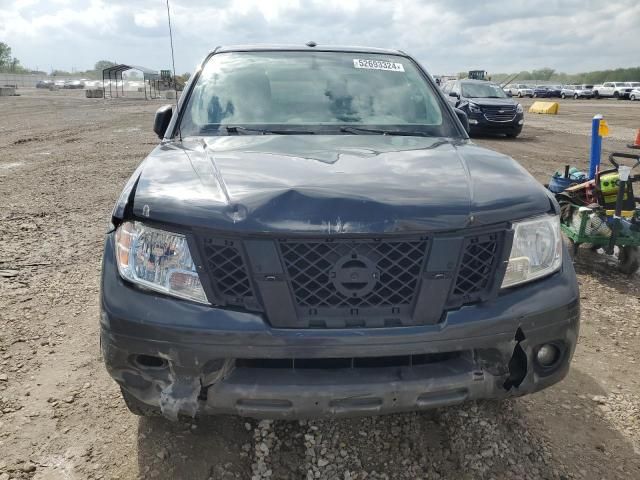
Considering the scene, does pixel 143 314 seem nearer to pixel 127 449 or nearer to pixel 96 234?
pixel 127 449

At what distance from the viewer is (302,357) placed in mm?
1847

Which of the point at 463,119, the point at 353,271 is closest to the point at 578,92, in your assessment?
the point at 463,119

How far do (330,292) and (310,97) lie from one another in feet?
5.72

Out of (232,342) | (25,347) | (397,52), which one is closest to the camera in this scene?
(232,342)

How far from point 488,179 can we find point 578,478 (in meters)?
1.31

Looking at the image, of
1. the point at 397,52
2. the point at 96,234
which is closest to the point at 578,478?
the point at 397,52

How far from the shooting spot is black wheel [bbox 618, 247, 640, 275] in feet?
15.4

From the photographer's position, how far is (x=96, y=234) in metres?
5.54

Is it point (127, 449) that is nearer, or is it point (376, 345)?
point (376, 345)

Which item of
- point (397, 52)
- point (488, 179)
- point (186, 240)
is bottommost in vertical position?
point (186, 240)

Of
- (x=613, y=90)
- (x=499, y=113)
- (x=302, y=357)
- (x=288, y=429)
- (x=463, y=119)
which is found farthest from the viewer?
(x=613, y=90)

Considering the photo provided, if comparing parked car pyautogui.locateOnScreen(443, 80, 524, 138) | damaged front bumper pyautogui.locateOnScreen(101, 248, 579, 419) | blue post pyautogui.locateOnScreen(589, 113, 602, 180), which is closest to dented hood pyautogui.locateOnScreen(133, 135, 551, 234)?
damaged front bumper pyautogui.locateOnScreen(101, 248, 579, 419)

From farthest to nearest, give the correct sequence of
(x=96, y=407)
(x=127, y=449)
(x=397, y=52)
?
(x=397, y=52) < (x=96, y=407) < (x=127, y=449)

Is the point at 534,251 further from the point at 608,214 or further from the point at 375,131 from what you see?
the point at 608,214
